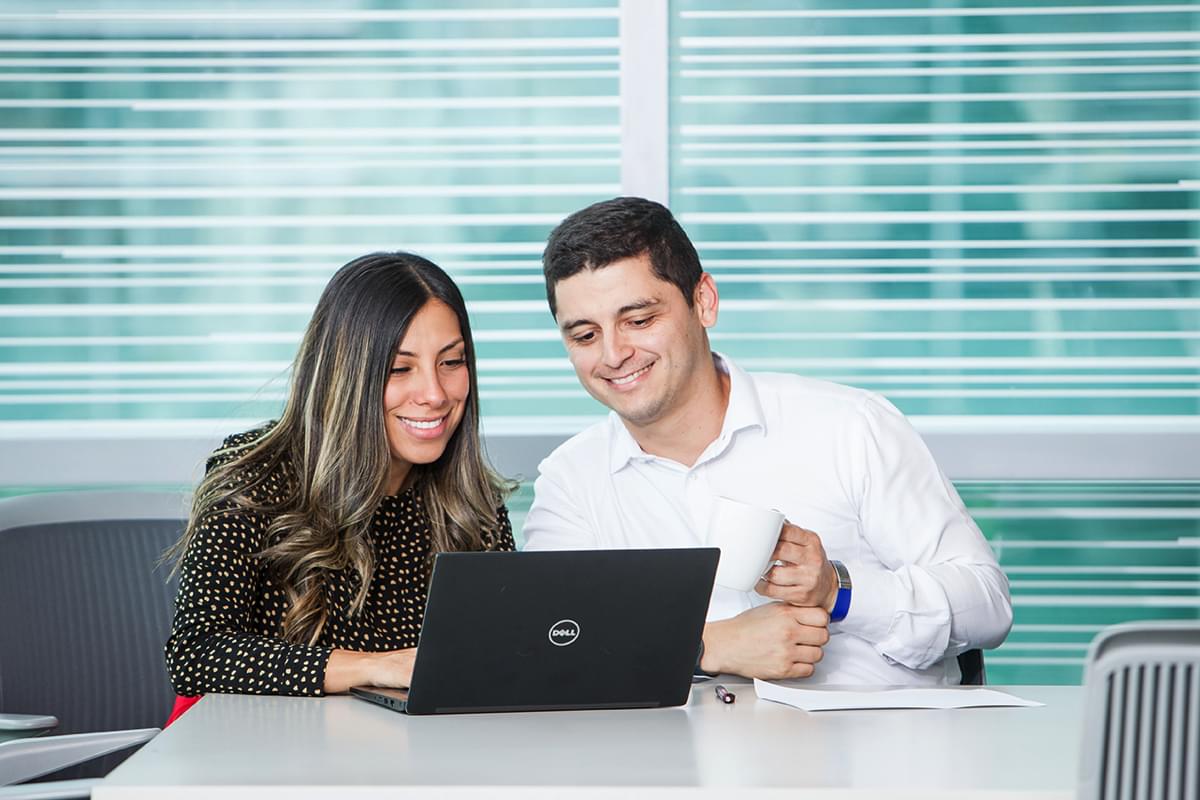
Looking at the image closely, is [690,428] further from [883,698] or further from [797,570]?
[883,698]

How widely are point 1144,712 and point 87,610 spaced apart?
1.74 metres

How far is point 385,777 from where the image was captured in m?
1.23

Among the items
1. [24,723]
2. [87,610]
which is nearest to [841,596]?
[24,723]

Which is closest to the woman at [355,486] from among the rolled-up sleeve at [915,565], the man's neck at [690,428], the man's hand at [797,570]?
the man's neck at [690,428]

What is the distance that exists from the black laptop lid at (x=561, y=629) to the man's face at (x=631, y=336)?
0.70 metres

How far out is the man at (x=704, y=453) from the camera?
2.11 m

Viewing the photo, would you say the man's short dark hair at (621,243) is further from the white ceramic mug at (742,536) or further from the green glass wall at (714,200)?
the green glass wall at (714,200)

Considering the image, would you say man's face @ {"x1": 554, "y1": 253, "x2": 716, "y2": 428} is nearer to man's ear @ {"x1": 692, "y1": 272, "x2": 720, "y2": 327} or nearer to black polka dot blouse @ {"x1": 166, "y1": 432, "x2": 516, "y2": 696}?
man's ear @ {"x1": 692, "y1": 272, "x2": 720, "y2": 327}

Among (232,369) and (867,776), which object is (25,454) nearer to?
(232,369)

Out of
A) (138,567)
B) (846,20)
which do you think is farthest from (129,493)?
(846,20)

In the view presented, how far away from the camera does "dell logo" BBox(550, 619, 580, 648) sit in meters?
1.46

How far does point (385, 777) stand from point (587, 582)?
0.33 meters

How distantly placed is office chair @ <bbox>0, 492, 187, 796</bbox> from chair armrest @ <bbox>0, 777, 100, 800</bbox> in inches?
23.1

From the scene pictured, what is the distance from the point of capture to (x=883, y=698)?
5.22 feet
